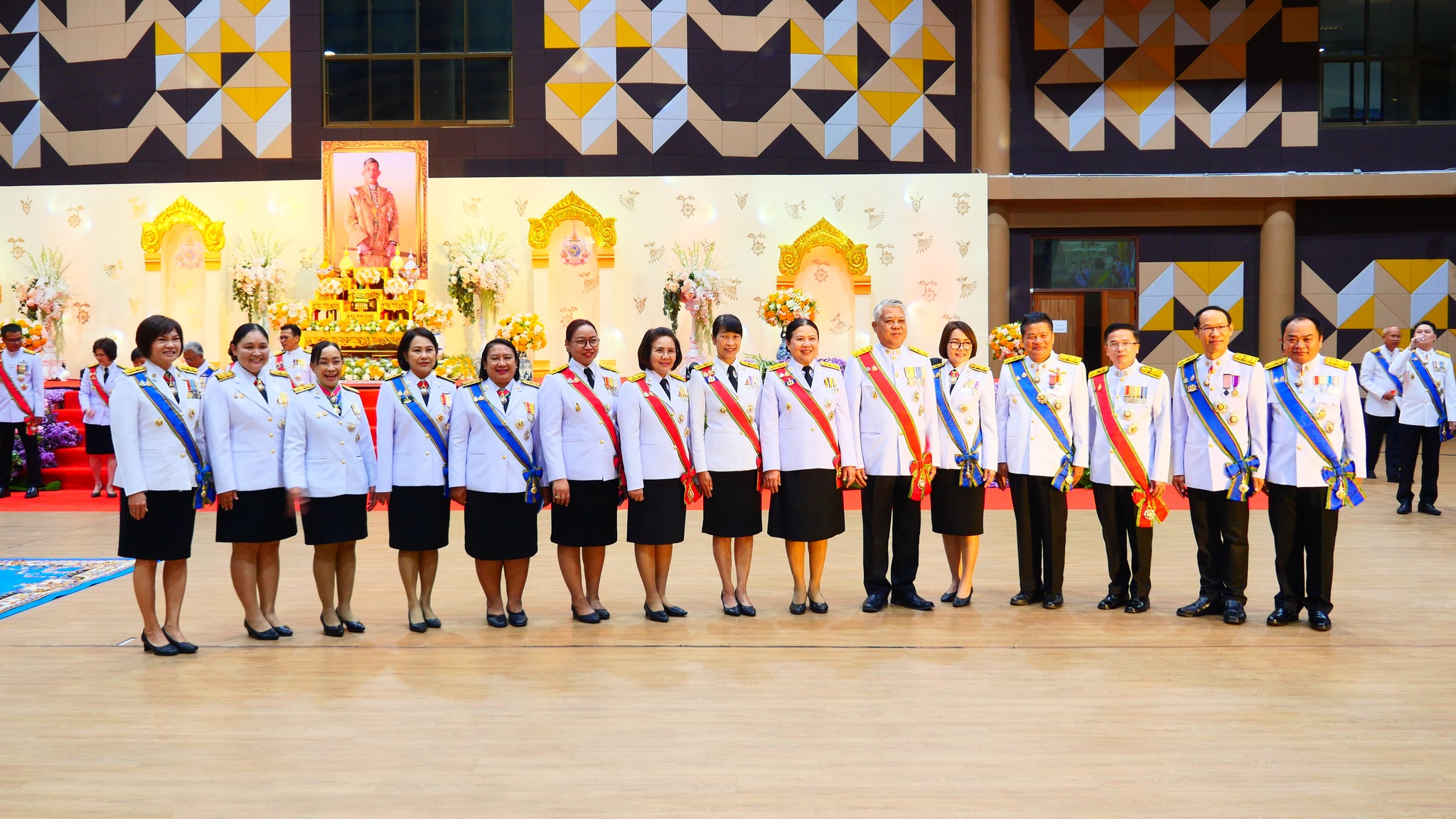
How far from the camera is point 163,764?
10.8ft

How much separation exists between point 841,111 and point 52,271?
10.2 metres

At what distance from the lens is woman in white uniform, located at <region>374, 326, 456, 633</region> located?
493 centimetres

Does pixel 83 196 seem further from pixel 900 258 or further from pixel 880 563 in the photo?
pixel 880 563

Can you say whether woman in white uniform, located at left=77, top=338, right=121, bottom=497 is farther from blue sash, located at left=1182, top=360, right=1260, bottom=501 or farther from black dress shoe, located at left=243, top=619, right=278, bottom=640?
blue sash, located at left=1182, top=360, right=1260, bottom=501

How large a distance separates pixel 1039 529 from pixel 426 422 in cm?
318

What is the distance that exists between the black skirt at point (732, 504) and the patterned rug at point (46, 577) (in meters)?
3.64

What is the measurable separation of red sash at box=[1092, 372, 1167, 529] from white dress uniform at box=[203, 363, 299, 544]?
3.99 m

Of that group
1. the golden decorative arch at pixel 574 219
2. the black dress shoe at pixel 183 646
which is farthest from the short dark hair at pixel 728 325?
the golden decorative arch at pixel 574 219

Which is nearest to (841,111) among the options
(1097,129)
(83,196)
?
(1097,129)

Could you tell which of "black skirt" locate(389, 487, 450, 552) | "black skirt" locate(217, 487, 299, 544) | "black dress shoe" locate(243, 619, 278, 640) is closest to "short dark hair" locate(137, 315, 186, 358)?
"black skirt" locate(217, 487, 299, 544)

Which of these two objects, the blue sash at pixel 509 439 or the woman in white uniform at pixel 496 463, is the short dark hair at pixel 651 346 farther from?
the blue sash at pixel 509 439

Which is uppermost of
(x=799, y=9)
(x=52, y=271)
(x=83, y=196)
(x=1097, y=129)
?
(x=799, y=9)

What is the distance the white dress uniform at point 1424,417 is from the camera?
8.56 m

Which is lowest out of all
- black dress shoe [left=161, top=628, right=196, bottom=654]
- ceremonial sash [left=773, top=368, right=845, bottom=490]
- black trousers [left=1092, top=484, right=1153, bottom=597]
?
black dress shoe [left=161, top=628, right=196, bottom=654]
